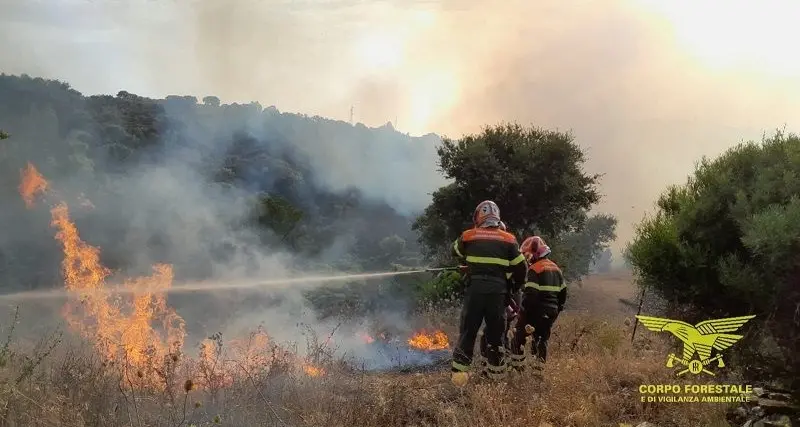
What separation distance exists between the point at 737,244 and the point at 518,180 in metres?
10.1

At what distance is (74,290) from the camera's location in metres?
11.0

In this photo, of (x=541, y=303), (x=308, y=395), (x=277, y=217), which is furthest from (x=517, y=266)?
(x=277, y=217)

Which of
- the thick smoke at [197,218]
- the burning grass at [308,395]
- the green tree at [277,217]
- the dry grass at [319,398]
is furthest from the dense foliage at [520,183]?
the dry grass at [319,398]

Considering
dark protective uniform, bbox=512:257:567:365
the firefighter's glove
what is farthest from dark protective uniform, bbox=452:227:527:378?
the firefighter's glove

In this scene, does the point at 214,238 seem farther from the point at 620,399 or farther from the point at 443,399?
the point at 620,399

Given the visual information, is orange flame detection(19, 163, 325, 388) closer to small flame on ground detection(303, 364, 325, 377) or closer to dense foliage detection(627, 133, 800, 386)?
small flame on ground detection(303, 364, 325, 377)

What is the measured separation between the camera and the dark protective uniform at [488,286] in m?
6.35

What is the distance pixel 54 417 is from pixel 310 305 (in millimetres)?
12584

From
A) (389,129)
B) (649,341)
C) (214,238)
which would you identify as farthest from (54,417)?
(389,129)

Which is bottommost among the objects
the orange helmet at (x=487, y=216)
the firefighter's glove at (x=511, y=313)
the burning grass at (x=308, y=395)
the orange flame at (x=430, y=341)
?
the orange flame at (x=430, y=341)

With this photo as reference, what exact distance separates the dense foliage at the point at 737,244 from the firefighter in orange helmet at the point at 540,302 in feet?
3.13

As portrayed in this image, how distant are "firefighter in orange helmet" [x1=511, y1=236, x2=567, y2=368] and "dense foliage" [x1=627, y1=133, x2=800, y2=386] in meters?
0.95

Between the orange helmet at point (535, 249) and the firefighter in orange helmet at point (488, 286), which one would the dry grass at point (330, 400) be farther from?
the orange helmet at point (535, 249)

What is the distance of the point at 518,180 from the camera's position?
15234mm
